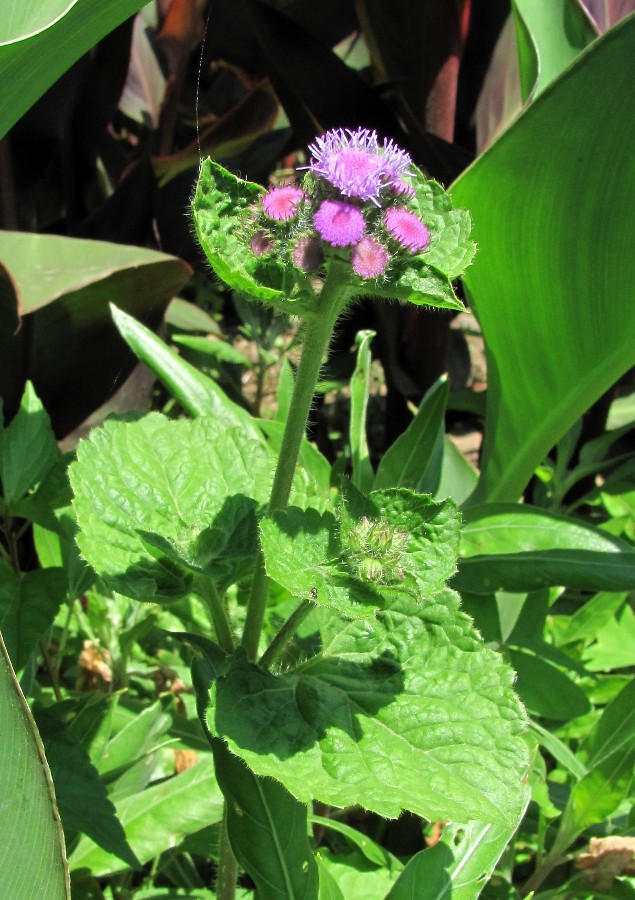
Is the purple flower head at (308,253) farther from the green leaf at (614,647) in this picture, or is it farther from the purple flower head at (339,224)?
the green leaf at (614,647)

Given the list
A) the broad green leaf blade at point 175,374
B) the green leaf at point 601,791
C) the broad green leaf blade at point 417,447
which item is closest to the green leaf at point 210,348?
the broad green leaf blade at point 175,374

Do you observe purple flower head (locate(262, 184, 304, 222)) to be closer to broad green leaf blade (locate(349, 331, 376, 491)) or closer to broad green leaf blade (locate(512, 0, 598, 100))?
broad green leaf blade (locate(349, 331, 376, 491))

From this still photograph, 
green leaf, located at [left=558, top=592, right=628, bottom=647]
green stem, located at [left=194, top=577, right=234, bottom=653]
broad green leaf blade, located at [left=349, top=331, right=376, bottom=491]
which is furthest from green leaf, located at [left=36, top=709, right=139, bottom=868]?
green leaf, located at [left=558, top=592, right=628, bottom=647]

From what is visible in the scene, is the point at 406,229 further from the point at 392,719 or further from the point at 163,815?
the point at 163,815

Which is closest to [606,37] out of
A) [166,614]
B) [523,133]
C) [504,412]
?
[523,133]

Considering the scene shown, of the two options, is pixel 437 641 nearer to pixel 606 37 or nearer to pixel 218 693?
pixel 218 693

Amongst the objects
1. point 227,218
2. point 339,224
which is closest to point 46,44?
point 227,218
